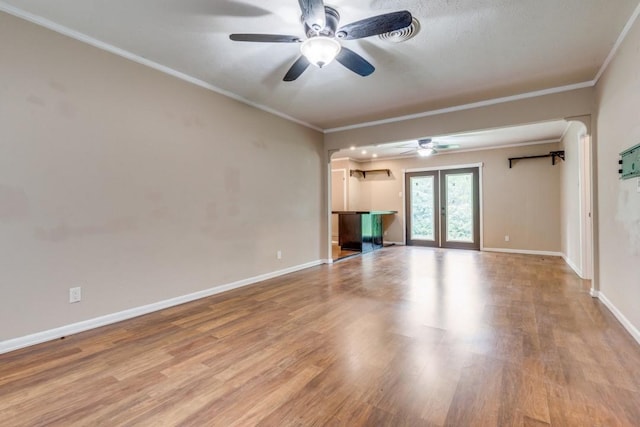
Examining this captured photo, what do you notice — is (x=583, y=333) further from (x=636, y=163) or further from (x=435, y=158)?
(x=435, y=158)

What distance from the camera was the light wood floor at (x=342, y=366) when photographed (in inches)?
60.6

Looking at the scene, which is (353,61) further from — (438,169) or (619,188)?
(438,169)

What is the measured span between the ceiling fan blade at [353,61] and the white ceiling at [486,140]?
2.63 meters

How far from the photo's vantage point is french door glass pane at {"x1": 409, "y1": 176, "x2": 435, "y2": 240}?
7898mm

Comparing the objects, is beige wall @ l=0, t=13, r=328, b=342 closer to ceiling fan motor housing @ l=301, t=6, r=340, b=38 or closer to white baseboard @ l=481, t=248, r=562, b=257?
ceiling fan motor housing @ l=301, t=6, r=340, b=38

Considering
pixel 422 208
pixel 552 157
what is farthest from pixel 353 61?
pixel 422 208

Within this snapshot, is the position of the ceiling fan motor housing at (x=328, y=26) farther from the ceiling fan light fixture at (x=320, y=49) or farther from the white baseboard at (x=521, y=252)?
the white baseboard at (x=521, y=252)

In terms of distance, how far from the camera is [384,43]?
2672 mm

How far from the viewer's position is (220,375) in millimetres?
1901

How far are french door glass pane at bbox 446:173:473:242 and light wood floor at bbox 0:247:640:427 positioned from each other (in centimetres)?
403

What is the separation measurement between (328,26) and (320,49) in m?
0.17

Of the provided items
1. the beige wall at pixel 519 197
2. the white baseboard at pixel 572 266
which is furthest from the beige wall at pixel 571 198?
the beige wall at pixel 519 197

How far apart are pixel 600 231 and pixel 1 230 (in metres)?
5.50

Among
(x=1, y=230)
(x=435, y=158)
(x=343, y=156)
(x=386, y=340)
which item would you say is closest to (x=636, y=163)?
(x=386, y=340)
